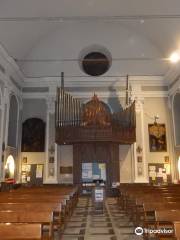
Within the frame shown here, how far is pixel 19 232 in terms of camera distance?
390 centimetres

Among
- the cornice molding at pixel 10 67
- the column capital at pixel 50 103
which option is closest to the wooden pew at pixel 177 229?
the cornice molding at pixel 10 67

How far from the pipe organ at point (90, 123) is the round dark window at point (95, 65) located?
3.22m

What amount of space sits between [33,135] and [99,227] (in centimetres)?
1054

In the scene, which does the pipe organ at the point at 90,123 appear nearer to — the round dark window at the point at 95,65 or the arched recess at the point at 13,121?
the arched recess at the point at 13,121

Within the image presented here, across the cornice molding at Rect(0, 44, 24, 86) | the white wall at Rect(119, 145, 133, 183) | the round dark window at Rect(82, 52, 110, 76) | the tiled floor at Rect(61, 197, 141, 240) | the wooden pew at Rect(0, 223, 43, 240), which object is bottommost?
→ the tiled floor at Rect(61, 197, 141, 240)

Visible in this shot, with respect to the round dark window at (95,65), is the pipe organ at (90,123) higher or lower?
lower

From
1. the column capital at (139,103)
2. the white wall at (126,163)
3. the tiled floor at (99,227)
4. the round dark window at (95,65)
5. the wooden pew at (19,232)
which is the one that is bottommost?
the tiled floor at (99,227)

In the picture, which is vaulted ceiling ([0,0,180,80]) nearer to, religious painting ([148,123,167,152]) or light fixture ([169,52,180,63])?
light fixture ([169,52,180,63])

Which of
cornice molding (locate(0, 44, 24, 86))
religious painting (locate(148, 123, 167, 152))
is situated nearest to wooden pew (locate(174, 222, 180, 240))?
cornice molding (locate(0, 44, 24, 86))

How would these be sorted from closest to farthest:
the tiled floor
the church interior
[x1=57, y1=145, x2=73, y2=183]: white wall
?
the tiled floor < the church interior < [x1=57, y1=145, x2=73, y2=183]: white wall

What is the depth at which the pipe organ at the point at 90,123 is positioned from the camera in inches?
599

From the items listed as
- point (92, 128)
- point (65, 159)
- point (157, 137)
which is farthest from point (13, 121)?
point (157, 137)

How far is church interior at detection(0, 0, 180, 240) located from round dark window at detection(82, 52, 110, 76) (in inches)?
2.6

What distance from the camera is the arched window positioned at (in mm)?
16953
